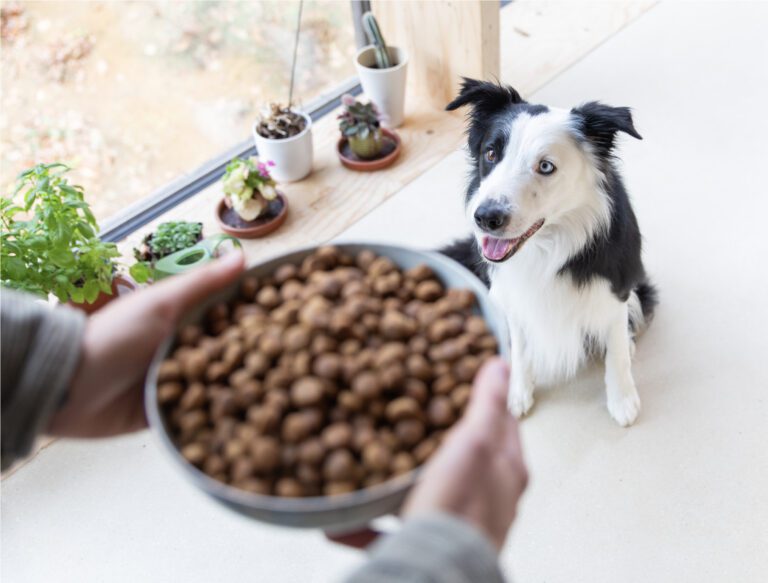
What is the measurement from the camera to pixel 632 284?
1648 mm

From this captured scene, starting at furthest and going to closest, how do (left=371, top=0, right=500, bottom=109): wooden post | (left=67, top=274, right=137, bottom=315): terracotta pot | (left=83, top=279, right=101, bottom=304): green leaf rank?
(left=371, top=0, right=500, bottom=109): wooden post → (left=67, top=274, right=137, bottom=315): terracotta pot → (left=83, top=279, right=101, bottom=304): green leaf

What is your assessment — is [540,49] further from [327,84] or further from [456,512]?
[456,512]

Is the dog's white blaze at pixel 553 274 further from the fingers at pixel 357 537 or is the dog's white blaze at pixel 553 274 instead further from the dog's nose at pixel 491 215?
the fingers at pixel 357 537

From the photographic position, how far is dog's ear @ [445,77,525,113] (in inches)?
61.0

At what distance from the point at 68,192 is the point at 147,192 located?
0.88 metres

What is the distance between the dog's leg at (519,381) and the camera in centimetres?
182

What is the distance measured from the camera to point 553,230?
1570 millimetres

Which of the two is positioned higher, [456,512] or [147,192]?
[456,512]

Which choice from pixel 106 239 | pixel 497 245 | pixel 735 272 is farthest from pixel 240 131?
pixel 735 272

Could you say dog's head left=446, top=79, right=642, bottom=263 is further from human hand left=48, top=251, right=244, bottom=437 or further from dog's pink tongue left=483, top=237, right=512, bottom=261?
human hand left=48, top=251, right=244, bottom=437

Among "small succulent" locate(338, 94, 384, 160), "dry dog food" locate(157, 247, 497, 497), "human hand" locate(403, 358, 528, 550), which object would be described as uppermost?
"dry dog food" locate(157, 247, 497, 497)

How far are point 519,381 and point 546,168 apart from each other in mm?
621

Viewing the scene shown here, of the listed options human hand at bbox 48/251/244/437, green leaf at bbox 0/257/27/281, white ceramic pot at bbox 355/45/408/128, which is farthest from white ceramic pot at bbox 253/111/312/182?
human hand at bbox 48/251/244/437

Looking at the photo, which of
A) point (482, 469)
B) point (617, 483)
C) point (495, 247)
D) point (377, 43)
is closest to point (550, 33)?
point (377, 43)
